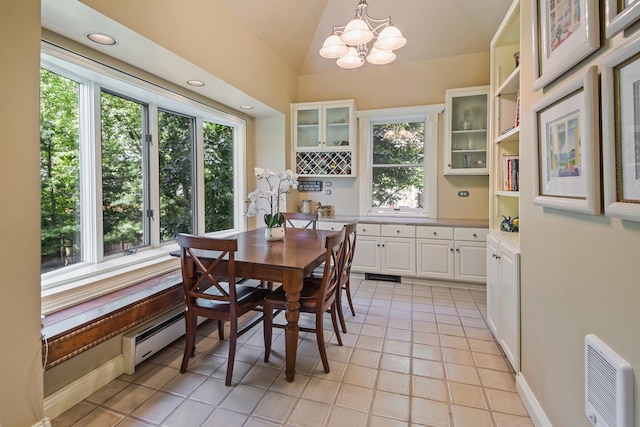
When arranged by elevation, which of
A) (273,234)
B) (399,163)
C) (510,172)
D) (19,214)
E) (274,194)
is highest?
(399,163)

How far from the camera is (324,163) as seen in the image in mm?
4402

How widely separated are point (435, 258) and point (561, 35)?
2822 millimetres

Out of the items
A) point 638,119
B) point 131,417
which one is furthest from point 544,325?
point 131,417

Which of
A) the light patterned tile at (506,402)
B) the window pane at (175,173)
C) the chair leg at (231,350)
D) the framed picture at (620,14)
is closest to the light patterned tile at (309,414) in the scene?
the chair leg at (231,350)

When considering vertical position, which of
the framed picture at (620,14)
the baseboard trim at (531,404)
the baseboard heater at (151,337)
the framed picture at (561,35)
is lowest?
the baseboard trim at (531,404)

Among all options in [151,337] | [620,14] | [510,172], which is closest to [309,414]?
[151,337]

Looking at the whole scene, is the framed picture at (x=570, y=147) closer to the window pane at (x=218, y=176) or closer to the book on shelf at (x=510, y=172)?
the book on shelf at (x=510, y=172)

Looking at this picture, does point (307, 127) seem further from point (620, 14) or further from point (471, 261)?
point (620, 14)

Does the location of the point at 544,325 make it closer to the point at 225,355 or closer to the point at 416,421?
the point at 416,421

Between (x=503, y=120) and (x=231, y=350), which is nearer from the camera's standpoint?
(x=231, y=350)

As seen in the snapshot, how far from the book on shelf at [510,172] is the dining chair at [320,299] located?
1.37m

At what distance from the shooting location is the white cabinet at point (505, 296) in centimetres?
189

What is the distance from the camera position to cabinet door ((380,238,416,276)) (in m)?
3.86

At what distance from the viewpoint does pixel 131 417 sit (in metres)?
1.69
